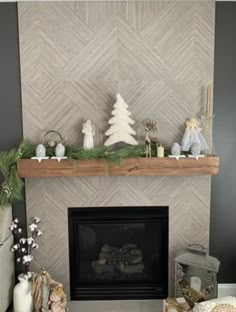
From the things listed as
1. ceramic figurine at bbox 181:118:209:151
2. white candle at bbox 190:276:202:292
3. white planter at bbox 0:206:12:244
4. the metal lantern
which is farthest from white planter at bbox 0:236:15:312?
ceramic figurine at bbox 181:118:209:151

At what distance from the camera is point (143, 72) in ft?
9.88

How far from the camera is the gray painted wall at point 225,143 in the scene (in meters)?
3.00

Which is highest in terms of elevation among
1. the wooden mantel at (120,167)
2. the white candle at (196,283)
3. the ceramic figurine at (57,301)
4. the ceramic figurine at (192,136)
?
the ceramic figurine at (192,136)

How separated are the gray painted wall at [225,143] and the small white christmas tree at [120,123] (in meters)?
0.75

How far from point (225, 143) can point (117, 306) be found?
63.7 inches

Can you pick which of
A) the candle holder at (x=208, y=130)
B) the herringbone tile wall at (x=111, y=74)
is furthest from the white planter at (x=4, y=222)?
the candle holder at (x=208, y=130)

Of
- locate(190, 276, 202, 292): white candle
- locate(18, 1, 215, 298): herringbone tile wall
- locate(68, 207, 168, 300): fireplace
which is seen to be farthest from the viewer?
locate(68, 207, 168, 300): fireplace

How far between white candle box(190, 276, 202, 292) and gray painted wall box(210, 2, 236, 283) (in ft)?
1.26

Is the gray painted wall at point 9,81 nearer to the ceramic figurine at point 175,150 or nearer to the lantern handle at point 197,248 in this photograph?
the ceramic figurine at point 175,150

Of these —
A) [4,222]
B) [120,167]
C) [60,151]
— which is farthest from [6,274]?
[120,167]

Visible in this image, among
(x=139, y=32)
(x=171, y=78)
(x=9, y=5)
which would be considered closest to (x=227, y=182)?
(x=171, y=78)

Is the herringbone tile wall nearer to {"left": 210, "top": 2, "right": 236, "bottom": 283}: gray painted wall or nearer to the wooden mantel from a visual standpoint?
{"left": 210, "top": 2, "right": 236, "bottom": 283}: gray painted wall

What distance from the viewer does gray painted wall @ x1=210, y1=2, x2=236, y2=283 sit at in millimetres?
3002

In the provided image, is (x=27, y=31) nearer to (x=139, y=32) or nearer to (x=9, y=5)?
(x=9, y=5)
